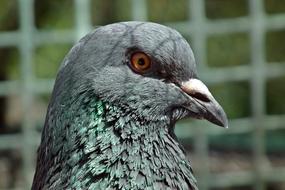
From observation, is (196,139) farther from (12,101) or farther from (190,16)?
(12,101)

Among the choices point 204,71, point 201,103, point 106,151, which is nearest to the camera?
point 106,151

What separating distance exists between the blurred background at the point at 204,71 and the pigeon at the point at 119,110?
2.92 m

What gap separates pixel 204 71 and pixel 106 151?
3.29m

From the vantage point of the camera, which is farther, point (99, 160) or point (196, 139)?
point (196, 139)

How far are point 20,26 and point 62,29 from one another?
689mm

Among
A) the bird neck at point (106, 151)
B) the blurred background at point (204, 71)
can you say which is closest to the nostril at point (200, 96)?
the bird neck at point (106, 151)

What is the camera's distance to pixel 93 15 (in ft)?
24.0

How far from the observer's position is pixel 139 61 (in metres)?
3.83

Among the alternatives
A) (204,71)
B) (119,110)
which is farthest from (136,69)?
(204,71)

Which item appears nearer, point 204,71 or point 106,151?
point 106,151

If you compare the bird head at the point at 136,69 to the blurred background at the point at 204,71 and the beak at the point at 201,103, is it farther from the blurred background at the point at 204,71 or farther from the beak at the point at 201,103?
the blurred background at the point at 204,71

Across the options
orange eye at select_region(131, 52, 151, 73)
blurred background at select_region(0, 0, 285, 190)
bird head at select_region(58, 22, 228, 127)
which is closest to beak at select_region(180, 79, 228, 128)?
bird head at select_region(58, 22, 228, 127)

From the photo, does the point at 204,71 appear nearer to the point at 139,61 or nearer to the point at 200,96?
the point at 200,96

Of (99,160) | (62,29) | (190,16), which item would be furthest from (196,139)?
(99,160)
